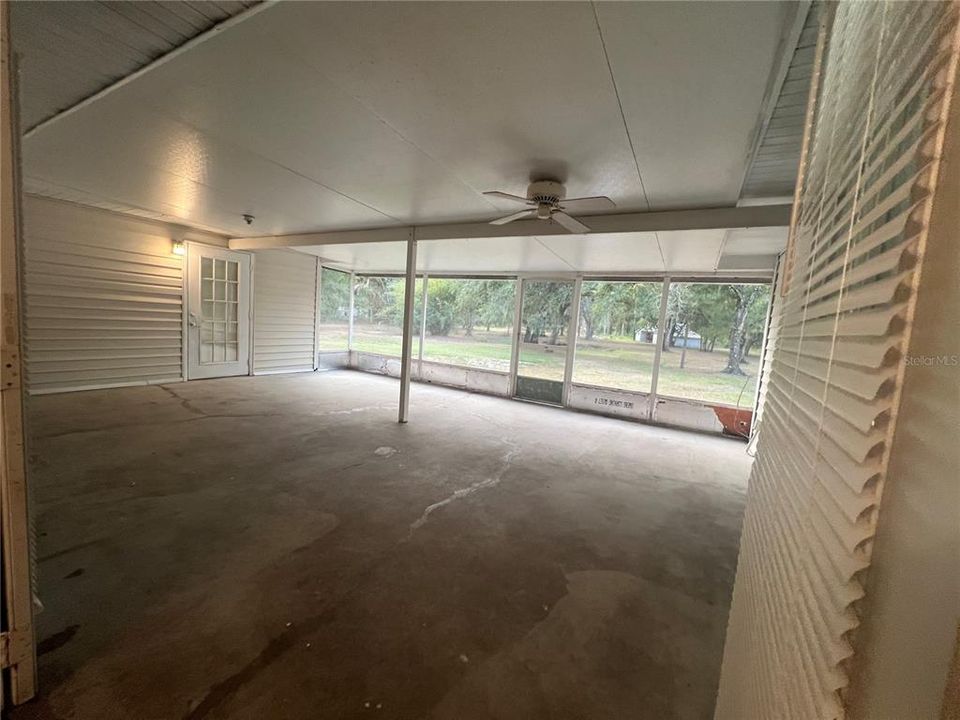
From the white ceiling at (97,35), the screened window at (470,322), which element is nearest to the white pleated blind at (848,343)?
the white ceiling at (97,35)

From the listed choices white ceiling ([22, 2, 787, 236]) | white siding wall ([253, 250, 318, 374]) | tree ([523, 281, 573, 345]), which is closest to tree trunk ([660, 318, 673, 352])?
tree ([523, 281, 573, 345])

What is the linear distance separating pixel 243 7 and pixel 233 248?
20.5ft

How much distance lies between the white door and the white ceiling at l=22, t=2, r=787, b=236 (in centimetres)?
283

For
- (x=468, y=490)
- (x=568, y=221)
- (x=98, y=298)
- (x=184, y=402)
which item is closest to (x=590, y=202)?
(x=568, y=221)

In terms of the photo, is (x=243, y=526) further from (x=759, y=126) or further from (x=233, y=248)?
(x=233, y=248)

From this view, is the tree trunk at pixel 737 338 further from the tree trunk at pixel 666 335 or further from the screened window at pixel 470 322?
the screened window at pixel 470 322

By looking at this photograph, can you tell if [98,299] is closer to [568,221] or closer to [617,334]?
[568,221]

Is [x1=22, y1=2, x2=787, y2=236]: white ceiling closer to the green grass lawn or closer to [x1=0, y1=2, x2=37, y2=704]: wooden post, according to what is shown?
[x1=0, y1=2, x2=37, y2=704]: wooden post

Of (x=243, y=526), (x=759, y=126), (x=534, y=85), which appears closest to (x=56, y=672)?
(x=243, y=526)

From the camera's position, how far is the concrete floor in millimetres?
1578

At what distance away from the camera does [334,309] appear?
9.51 meters

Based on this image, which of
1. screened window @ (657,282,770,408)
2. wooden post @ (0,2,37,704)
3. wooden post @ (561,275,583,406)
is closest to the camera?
wooden post @ (0,2,37,704)

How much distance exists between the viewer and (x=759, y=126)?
6.95ft

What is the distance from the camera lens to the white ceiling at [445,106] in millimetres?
1559
